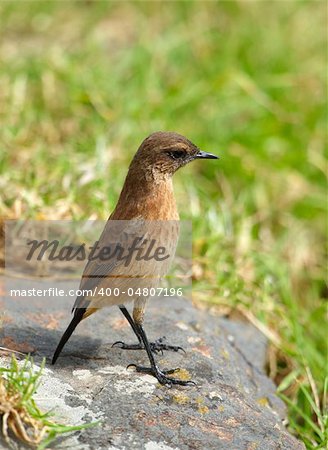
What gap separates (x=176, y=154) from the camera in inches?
177

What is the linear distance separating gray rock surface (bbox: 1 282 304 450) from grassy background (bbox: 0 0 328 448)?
495mm

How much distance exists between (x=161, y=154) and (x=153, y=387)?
1282 millimetres

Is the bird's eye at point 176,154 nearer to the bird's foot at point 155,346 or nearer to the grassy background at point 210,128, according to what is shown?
the bird's foot at point 155,346

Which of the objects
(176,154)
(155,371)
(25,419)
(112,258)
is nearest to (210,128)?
(176,154)

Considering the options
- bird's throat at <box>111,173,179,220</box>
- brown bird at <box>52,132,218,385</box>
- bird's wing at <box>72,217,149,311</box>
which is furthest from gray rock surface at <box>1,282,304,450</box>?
bird's throat at <box>111,173,179,220</box>

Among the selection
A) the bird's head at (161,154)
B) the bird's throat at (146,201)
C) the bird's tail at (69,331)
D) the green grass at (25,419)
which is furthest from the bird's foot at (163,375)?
the bird's head at (161,154)

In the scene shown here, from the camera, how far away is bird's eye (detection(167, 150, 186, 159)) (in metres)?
4.46

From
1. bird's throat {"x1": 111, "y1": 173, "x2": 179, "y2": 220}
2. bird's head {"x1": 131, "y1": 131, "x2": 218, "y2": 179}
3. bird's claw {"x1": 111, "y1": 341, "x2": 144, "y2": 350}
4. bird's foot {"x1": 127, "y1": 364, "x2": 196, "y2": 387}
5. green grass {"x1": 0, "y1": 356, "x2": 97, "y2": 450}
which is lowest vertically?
green grass {"x1": 0, "y1": 356, "x2": 97, "y2": 450}

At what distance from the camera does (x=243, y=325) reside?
18.7 ft

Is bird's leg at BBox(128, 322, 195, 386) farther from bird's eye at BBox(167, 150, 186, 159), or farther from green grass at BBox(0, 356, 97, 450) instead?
bird's eye at BBox(167, 150, 186, 159)

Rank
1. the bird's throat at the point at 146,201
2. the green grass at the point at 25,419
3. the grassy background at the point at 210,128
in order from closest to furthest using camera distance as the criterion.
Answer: the green grass at the point at 25,419 < the bird's throat at the point at 146,201 < the grassy background at the point at 210,128

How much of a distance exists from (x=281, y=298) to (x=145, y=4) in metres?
4.78

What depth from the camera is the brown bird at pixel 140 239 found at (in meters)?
4.11

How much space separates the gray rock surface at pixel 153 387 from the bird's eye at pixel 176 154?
41.1 inches
